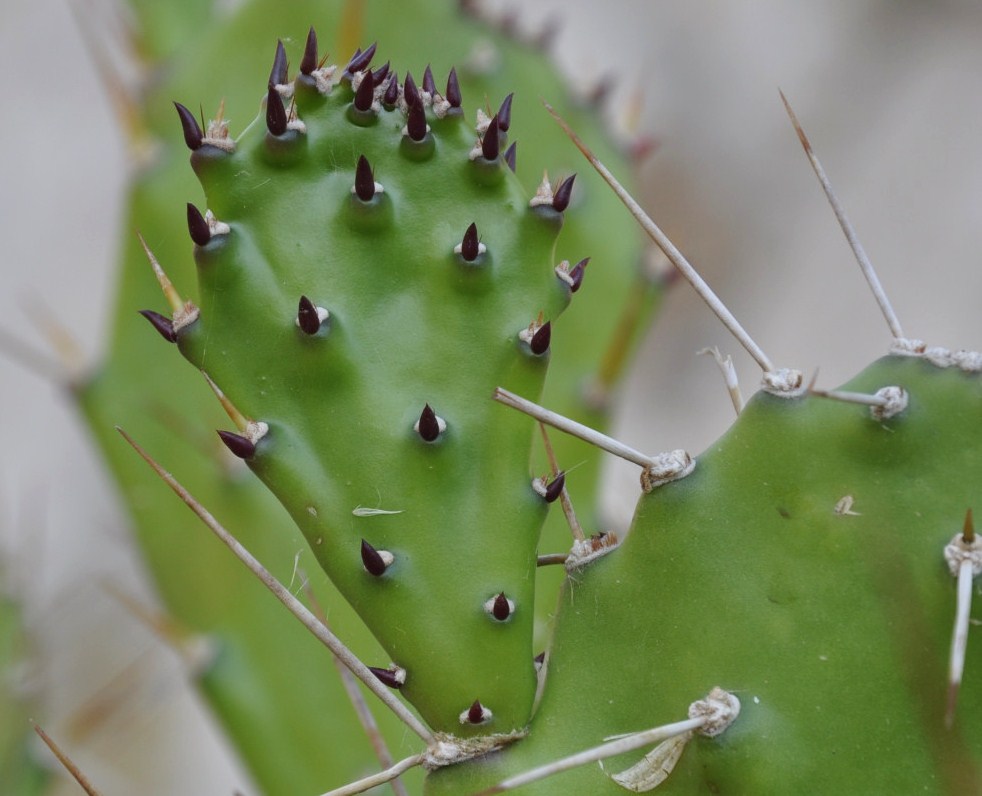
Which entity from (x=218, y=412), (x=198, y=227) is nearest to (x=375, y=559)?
(x=198, y=227)

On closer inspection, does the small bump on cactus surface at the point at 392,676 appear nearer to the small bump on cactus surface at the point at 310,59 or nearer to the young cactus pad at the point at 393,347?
the young cactus pad at the point at 393,347

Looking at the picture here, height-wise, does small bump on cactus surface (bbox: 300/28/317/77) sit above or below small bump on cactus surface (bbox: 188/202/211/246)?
above

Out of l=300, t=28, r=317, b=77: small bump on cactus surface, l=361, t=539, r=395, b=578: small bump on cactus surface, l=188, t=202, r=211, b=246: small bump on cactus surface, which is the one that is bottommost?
l=361, t=539, r=395, b=578: small bump on cactus surface

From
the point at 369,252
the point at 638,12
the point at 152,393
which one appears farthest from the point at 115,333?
the point at 638,12

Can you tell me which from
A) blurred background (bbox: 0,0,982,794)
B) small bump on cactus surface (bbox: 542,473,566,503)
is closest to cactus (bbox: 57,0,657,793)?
small bump on cactus surface (bbox: 542,473,566,503)

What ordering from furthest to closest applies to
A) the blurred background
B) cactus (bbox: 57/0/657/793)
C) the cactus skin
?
1. the blurred background
2. cactus (bbox: 57/0/657/793)
3. the cactus skin

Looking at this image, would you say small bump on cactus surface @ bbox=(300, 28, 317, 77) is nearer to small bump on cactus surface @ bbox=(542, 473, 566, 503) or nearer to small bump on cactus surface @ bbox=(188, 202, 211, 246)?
small bump on cactus surface @ bbox=(188, 202, 211, 246)
